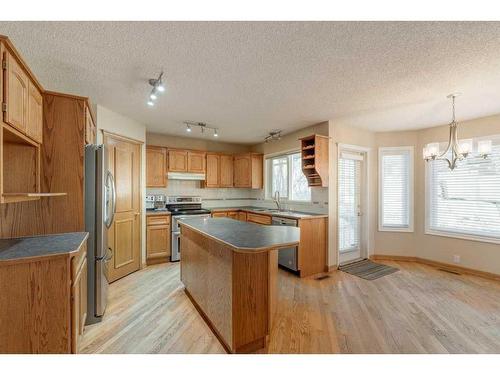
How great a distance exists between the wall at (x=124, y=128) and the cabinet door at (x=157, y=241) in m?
0.09

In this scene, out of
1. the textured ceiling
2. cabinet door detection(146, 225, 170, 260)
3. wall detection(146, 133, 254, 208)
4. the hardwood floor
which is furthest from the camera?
wall detection(146, 133, 254, 208)

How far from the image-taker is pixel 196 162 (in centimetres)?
492

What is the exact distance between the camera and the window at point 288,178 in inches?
173

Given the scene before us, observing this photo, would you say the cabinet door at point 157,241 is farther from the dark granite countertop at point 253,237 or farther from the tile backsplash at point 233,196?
the dark granite countertop at point 253,237

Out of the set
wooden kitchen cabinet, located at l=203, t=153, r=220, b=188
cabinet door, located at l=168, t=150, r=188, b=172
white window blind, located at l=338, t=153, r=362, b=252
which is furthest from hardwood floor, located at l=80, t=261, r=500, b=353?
wooden kitchen cabinet, located at l=203, t=153, r=220, b=188

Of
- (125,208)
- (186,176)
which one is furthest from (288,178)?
(125,208)

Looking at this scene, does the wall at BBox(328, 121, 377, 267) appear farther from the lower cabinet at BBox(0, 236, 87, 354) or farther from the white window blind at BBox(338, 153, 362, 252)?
the lower cabinet at BBox(0, 236, 87, 354)

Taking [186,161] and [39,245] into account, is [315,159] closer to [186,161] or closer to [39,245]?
[186,161]

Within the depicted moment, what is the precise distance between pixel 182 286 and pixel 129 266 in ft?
3.54

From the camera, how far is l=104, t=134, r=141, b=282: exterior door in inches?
131

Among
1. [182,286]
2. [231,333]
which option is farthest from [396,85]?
[182,286]

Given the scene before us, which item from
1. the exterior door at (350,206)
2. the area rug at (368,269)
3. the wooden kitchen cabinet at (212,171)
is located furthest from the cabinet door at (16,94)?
the area rug at (368,269)

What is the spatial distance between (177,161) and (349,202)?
3.44 meters

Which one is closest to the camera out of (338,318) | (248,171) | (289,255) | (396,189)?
(338,318)
